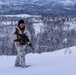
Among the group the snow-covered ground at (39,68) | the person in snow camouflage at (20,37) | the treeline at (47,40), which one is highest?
the person in snow camouflage at (20,37)

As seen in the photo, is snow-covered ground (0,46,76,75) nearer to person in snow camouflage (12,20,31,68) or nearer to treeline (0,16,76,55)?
person in snow camouflage (12,20,31,68)

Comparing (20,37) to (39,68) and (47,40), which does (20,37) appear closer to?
(39,68)

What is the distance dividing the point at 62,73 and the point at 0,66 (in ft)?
8.55

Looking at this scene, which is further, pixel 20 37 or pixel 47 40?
pixel 47 40

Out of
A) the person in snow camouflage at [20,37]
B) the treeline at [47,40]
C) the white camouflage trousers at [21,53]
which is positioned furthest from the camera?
the treeline at [47,40]

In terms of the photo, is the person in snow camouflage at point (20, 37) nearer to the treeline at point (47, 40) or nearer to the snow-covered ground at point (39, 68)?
the snow-covered ground at point (39, 68)

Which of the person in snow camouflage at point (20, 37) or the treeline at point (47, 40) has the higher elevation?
the person in snow camouflage at point (20, 37)

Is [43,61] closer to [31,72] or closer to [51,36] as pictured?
[31,72]

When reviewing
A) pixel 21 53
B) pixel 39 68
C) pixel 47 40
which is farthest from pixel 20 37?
pixel 47 40

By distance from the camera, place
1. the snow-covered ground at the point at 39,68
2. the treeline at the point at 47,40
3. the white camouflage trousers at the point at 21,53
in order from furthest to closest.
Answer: the treeline at the point at 47,40 < the white camouflage trousers at the point at 21,53 < the snow-covered ground at the point at 39,68

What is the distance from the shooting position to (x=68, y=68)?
10.5 meters

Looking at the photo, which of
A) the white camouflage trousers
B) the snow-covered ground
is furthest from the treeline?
the white camouflage trousers

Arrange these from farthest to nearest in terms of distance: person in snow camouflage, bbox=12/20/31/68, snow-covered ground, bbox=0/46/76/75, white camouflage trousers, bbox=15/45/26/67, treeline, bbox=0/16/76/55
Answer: treeline, bbox=0/16/76/55 < white camouflage trousers, bbox=15/45/26/67 < person in snow camouflage, bbox=12/20/31/68 < snow-covered ground, bbox=0/46/76/75

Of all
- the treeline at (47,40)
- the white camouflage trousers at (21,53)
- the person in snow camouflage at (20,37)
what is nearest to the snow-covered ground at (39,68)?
the white camouflage trousers at (21,53)
